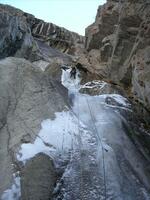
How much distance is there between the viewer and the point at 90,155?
7754 millimetres

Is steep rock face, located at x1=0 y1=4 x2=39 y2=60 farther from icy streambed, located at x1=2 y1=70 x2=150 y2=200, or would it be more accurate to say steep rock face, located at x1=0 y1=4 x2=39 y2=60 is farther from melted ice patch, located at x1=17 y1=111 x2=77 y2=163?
melted ice patch, located at x1=17 y1=111 x2=77 y2=163

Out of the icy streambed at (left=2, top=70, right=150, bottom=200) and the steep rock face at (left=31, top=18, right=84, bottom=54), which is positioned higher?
the steep rock face at (left=31, top=18, right=84, bottom=54)

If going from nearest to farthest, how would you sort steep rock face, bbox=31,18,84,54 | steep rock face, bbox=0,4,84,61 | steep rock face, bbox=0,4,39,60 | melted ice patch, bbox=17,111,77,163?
melted ice patch, bbox=17,111,77,163 → steep rock face, bbox=0,4,39,60 → steep rock face, bbox=0,4,84,61 → steep rock face, bbox=31,18,84,54

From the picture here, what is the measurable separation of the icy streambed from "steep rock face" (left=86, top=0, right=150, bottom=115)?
225 centimetres

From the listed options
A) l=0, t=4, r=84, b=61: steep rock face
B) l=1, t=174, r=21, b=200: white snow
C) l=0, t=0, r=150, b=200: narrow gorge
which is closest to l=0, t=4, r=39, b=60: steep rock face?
l=0, t=4, r=84, b=61: steep rock face

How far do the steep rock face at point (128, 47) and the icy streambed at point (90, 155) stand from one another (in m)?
2.25

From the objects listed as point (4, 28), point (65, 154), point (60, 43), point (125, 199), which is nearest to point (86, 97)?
point (65, 154)

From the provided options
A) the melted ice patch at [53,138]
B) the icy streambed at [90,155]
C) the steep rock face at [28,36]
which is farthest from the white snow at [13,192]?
the steep rock face at [28,36]

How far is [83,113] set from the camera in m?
9.82

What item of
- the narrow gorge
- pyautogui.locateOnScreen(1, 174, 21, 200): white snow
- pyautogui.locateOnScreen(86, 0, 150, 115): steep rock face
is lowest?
pyautogui.locateOnScreen(1, 174, 21, 200): white snow

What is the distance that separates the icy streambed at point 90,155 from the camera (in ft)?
22.4

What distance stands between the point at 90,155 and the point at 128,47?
28.1ft

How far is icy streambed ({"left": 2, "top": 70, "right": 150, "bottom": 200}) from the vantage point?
6843 millimetres

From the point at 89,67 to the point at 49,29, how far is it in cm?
2229
